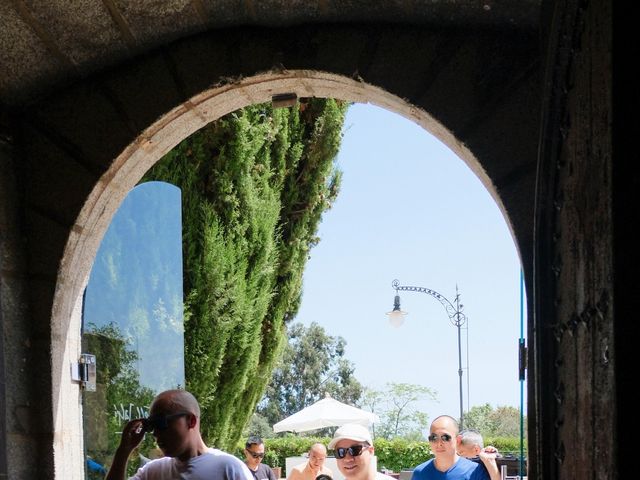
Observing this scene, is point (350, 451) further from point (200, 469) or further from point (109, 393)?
point (109, 393)

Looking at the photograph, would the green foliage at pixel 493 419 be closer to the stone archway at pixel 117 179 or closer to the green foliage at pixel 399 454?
the green foliage at pixel 399 454

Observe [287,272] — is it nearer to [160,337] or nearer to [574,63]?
[160,337]

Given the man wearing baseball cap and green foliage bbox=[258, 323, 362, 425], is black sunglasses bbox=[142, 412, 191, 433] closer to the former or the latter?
the man wearing baseball cap

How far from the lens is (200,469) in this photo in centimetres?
296

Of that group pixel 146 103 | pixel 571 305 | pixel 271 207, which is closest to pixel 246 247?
pixel 271 207

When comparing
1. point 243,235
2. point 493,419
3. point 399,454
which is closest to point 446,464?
point 243,235

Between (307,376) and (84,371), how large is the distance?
134ft

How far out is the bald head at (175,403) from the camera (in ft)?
9.86

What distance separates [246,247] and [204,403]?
6.09ft

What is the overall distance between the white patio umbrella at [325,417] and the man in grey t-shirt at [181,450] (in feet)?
40.1

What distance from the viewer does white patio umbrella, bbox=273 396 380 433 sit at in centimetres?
1523

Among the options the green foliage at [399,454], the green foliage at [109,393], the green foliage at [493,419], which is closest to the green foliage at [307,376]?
the green foliage at [493,419]

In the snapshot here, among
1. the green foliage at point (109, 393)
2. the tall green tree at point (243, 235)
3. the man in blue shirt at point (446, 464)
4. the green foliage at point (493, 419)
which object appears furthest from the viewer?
the green foliage at point (493, 419)

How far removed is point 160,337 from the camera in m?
5.18
